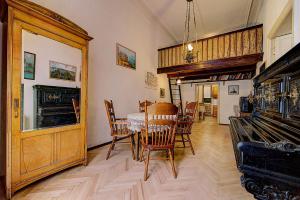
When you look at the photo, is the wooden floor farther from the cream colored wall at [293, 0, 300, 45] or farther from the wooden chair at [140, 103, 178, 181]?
the cream colored wall at [293, 0, 300, 45]

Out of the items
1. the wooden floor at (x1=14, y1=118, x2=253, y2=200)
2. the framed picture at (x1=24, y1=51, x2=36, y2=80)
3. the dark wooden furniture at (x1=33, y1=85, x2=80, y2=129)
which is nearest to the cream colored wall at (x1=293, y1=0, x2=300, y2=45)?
the wooden floor at (x1=14, y1=118, x2=253, y2=200)

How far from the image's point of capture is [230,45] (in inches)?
173

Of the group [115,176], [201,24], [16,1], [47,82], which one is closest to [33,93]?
[47,82]

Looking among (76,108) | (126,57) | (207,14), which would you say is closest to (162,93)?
(126,57)

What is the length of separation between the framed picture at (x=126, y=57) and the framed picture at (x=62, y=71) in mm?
1733

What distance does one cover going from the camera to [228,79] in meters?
6.61

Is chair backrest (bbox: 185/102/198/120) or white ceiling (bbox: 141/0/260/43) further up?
white ceiling (bbox: 141/0/260/43)

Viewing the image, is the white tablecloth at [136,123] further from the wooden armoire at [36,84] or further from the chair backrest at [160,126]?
the wooden armoire at [36,84]

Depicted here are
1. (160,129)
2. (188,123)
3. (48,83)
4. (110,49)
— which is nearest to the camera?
(48,83)

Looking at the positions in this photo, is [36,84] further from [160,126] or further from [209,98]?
[209,98]

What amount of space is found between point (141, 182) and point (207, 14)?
567 cm

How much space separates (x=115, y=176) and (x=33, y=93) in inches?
59.0

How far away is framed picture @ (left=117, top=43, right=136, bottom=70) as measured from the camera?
3908mm

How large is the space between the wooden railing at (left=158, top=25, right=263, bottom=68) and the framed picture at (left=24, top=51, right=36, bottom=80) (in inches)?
173
